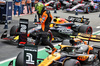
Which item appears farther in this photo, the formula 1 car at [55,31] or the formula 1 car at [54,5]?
the formula 1 car at [54,5]

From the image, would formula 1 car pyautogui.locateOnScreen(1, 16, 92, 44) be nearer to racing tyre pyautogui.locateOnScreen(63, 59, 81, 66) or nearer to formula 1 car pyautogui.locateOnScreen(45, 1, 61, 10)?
racing tyre pyautogui.locateOnScreen(63, 59, 81, 66)

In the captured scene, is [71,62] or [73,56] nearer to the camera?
[71,62]

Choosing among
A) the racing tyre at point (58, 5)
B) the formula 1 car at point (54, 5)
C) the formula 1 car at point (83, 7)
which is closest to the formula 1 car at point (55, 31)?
the formula 1 car at point (83, 7)

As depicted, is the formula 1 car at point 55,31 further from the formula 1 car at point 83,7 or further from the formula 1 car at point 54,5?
the formula 1 car at point 54,5

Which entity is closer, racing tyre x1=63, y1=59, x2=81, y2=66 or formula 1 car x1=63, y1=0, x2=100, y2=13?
racing tyre x1=63, y1=59, x2=81, y2=66

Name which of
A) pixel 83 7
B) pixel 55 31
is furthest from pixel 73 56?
pixel 83 7

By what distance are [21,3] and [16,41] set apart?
10734mm

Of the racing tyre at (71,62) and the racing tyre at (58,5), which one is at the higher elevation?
the racing tyre at (58,5)

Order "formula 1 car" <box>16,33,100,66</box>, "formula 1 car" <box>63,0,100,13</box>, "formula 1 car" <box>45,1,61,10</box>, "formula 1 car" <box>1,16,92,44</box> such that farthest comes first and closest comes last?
"formula 1 car" <box>45,1,61,10</box> → "formula 1 car" <box>63,0,100,13</box> → "formula 1 car" <box>1,16,92,44</box> → "formula 1 car" <box>16,33,100,66</box>

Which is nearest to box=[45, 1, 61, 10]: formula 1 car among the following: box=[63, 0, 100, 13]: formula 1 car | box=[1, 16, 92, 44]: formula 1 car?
box=[63, 0, 100, 13]: formula 1 car

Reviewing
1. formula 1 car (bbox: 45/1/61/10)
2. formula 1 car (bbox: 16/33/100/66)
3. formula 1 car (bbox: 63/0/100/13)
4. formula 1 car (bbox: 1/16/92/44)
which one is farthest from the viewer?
formula 1 car (bbox: 45/1/61/10)

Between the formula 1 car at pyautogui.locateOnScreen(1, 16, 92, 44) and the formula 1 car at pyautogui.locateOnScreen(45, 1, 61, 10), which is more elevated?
the formula 1 car at pyautogui.locateOnScreen(45, 1, 61, 10)

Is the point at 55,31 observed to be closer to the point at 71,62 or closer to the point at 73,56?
the point at 73,56

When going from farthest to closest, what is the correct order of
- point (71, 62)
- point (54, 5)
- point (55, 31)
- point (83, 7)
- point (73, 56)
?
point (54, 5) < point (83, 7) < point (55, 31) < point (73, 56) < point (71, 62)
